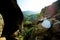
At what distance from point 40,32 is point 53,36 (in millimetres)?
558

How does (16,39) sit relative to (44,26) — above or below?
below

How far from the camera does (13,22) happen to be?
15.3 feet

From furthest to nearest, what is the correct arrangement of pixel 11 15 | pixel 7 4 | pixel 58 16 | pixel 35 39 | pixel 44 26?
1. pixel 58 16
2. pixel 35 39
3. pixel 44 26
4. pixel 11 15
5. pixel 7 4

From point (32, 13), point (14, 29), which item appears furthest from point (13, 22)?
point (32, 13)

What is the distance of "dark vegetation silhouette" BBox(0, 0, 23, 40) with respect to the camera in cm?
416

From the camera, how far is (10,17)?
4.49m

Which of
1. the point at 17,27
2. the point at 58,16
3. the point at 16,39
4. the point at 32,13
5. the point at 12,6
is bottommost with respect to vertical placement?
the point at 16,39


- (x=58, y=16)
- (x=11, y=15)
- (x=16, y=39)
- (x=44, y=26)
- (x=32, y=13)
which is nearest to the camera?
(x=11, y=15)

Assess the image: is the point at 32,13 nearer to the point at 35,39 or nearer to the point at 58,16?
the point at 58,16

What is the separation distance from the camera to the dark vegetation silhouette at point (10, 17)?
4.16 m

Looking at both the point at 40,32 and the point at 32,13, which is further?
the point at 32,13

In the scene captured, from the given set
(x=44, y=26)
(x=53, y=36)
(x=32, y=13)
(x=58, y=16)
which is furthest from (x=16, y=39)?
(x=32, y=13)

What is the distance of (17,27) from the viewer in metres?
4.83

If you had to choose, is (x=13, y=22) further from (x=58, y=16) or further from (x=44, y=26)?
(x=58, y=16)
